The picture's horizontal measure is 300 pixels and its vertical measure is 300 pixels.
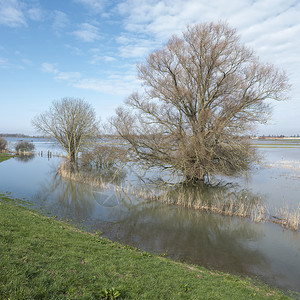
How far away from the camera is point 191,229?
1127 cm

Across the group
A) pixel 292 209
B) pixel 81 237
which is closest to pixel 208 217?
pixel 292 209

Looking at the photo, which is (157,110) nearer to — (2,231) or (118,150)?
(118,150)

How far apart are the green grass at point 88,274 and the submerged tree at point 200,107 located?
11208mm

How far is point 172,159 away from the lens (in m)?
18.8

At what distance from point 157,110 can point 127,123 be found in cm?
299

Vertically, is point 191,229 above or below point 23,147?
below

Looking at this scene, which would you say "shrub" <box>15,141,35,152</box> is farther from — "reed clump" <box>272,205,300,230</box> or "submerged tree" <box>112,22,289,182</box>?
"reed clump" <box>272,205,300,230</box>

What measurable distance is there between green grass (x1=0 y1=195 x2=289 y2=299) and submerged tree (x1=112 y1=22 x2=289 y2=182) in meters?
11.2

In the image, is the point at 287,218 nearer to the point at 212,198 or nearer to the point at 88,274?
the point at 212,198

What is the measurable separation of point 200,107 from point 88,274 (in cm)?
1644

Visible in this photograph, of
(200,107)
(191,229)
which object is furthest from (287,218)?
(200,107)

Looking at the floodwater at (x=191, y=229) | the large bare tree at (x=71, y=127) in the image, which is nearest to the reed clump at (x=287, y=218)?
the floodwater at (x=191, y=229)

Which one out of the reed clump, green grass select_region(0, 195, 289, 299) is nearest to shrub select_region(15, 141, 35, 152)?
green grass select_region(0, 195, 289, 299)

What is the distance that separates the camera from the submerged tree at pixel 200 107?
17125 millimetres
